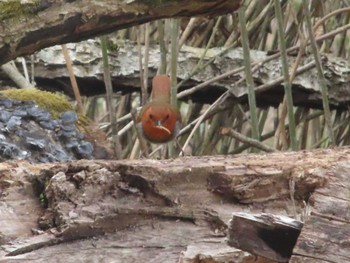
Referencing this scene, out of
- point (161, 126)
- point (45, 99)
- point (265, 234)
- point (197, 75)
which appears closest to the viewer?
point (265, 234)

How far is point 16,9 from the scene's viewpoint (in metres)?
2.52

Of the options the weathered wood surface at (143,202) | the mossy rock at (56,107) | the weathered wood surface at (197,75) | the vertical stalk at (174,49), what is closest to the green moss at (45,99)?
the mossy rock at (56,107)

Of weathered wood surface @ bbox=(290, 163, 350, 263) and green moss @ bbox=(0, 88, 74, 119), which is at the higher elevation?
green moss @ bbox=(0, 88, 74, 119)

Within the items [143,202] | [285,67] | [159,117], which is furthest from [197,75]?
[143,202]

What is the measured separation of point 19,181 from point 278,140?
6.86 feet

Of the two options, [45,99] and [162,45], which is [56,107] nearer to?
[45,99]

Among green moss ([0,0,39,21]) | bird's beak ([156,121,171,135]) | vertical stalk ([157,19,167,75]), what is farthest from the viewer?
bird's beak ([156,121,171,135])

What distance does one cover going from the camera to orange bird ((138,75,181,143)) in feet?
12.3

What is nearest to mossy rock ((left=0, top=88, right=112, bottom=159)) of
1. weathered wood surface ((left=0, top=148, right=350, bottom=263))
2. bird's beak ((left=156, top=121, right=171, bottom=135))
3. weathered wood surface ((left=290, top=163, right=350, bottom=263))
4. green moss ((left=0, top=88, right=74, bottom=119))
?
green moss ((left=0, top=88, right=74, bottom=119))

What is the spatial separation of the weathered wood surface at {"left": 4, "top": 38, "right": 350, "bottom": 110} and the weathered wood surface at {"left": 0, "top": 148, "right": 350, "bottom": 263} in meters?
1.96

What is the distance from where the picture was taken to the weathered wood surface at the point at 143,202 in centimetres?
191

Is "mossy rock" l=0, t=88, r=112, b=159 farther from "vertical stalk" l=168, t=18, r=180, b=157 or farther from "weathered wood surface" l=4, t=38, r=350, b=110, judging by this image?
"weathered wood surface" l=4, t=38, r=350, b=110

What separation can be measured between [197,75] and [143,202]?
2197 millimetres

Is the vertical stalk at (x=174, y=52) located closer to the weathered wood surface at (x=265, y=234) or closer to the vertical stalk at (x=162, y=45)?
the vertical stalk at (x=162, y=45)
